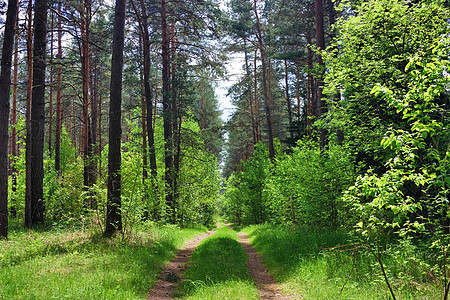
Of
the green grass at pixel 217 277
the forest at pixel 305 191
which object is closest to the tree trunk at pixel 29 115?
the forest at pixel 305 191

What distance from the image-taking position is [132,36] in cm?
1680

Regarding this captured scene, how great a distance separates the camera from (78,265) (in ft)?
20.8

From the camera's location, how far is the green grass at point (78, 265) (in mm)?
4793

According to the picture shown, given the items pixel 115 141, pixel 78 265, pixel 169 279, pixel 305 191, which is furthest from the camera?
pixel 305 191

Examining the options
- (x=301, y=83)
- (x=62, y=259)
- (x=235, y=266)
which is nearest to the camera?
(x=62, y=259)

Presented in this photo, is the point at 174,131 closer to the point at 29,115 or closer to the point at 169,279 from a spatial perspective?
the point at 29,115

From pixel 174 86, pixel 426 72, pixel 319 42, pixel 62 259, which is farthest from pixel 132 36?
pixel 426 72

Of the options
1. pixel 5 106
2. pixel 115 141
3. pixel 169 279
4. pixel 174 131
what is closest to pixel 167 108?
pixel 174 131

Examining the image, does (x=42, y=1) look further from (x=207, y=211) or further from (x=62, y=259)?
(x=207, y=211)

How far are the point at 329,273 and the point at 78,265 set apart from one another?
213 inches

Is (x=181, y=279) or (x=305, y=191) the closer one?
(x=181, y=279)

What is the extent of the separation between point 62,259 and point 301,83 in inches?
972

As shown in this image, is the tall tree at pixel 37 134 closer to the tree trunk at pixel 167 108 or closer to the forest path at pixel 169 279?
the tree trunk at pixel 167 108

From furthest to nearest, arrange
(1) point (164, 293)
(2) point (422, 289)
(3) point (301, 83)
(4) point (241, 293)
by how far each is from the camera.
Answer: (3) point (301, 83)
(1) point (164, 293)
(4) point (241, 293)
(2) point (422, 289)
